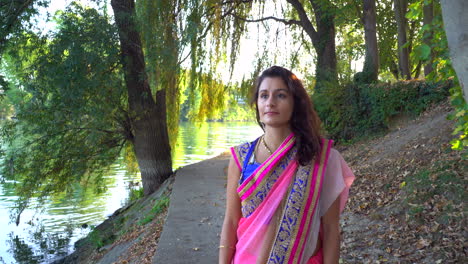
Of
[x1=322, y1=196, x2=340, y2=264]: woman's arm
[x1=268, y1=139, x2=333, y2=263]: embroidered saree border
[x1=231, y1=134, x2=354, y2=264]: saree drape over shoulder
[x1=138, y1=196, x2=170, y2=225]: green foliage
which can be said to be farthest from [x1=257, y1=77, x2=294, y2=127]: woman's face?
[x1=138, y1=196, x2=170, y2=225]: green foliage

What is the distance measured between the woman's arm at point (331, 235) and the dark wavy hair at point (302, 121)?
0.26 meters

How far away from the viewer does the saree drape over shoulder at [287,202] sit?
2072 mm

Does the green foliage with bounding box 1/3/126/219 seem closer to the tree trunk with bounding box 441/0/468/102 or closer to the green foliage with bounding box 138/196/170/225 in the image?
the green foliage with bounding box 138/196/170/225

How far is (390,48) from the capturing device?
60.5ft

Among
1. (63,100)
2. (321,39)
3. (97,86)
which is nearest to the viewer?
(63,100)

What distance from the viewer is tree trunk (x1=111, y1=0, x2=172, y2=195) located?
10602mm

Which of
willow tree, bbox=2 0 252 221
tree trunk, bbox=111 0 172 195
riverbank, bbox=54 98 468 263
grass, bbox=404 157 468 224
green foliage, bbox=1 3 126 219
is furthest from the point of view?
tree trunk, bbox=111 0 172 195

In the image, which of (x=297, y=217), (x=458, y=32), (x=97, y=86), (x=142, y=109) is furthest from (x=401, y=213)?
(x=142, y=109)

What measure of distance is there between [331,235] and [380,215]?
3867 mm

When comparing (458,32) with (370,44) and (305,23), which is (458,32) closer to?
(370,44)

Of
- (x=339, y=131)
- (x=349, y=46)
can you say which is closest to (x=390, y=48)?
(x=349, y=46)

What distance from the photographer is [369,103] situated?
12.7 m

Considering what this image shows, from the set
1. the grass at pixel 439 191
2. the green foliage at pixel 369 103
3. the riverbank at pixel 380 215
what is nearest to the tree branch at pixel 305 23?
the green foliage at pixel 369 103

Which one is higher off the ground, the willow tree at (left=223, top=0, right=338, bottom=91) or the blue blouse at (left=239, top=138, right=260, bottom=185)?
the willow tree at (left=223, top=0, right=338, bottom=91)
